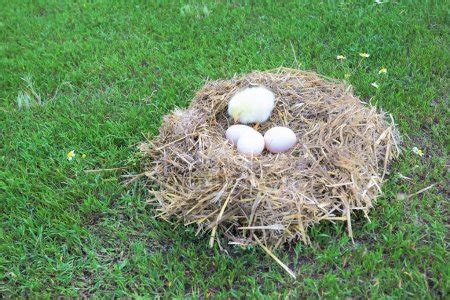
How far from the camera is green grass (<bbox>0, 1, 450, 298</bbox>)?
2242 millimetres

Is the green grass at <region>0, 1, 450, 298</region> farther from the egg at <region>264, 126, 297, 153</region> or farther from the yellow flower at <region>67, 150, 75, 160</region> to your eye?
the egg at <region>264, 126, 297, 153</region>

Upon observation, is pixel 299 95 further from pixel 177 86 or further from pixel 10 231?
pixel 10 231

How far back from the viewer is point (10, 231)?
264 centimetres

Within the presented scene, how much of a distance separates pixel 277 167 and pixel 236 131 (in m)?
0.40

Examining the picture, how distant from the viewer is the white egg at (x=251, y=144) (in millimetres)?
2621

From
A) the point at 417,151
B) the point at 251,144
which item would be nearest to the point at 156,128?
the point at 251,144

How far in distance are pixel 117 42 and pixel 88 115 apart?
129 centimetres

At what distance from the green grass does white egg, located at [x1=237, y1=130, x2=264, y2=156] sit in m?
0.58

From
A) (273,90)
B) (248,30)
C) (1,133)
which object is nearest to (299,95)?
(273,90)

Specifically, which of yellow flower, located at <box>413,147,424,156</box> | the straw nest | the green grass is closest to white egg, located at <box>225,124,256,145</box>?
the straw nest

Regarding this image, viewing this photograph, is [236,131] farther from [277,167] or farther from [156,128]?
[156,128]

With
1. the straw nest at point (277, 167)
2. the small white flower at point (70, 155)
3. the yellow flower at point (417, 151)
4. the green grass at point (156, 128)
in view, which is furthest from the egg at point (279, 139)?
the small white flower at point (70, 155)

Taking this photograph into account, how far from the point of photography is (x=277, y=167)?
8.20ft

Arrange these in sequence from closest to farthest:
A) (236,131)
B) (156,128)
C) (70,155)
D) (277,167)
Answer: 1. (277,167)
2. (236,131)
3. (70,155)
4. (156,128)
